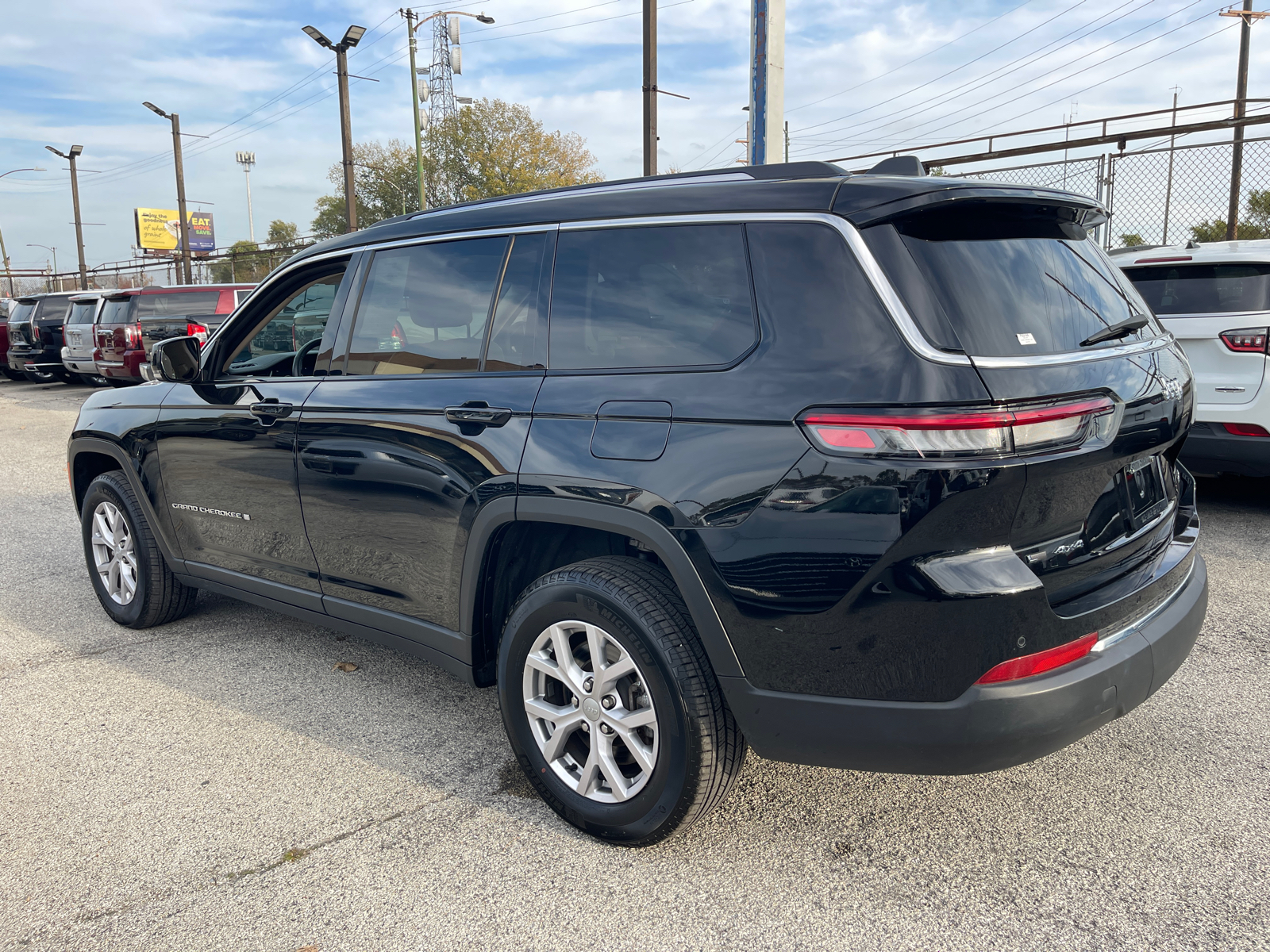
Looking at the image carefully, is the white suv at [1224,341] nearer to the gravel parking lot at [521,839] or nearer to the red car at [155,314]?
the gravel parking lot at [521,839]

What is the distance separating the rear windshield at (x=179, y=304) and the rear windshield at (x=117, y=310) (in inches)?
12.6

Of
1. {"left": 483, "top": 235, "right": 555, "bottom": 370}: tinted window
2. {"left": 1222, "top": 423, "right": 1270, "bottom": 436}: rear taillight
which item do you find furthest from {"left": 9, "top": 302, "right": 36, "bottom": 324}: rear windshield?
{"left": 1222, "top": 423, "right": 1270, "bottom": 436}: rear taillight

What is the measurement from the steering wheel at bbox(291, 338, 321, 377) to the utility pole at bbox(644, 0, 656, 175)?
36.2ft

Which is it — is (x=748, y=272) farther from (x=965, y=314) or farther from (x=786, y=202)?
(x=965, y=314)

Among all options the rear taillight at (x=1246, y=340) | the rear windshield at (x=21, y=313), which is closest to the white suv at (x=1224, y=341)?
the rear taillight at (x=1246, y=340)

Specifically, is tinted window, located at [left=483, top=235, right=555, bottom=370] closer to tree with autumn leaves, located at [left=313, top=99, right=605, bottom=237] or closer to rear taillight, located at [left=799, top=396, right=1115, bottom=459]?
rear taillight, located at [left=799, top=396, right=1115, bottom=459]

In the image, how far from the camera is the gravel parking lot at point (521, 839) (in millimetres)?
2355

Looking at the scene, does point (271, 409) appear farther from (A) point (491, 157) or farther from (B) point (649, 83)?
(A) point (491, 157)

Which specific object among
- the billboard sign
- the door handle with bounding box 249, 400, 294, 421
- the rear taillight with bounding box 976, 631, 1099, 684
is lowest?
the rear taillight with bounding box 976, 631, 1099, 684

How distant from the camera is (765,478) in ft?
7.43

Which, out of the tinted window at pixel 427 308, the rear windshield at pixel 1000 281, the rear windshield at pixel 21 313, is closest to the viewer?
the rear windshield at pixel 1000 281

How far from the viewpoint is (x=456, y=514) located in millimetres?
2986

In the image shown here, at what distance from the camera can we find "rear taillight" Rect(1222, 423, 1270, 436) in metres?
5.57

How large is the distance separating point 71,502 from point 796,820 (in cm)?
751
